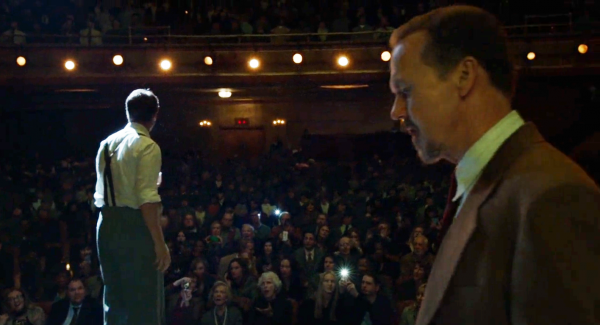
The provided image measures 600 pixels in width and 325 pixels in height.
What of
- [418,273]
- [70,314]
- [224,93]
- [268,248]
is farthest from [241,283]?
[224,93]

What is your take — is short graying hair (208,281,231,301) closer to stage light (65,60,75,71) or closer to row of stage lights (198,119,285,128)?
stage light (65,60,75,71)

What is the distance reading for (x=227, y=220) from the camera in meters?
7.12

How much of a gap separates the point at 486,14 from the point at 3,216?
25.8ft

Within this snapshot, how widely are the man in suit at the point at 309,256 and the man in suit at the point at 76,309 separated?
72.6 inches

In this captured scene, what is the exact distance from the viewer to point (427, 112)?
84 centimetres

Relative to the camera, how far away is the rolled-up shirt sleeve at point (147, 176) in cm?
240

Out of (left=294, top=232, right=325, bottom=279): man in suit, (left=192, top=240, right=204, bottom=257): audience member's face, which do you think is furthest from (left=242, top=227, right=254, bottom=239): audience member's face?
(left=294, top=232, right=325, bottom=279): man in suit

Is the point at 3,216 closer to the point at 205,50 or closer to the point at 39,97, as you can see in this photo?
the point at 205,50

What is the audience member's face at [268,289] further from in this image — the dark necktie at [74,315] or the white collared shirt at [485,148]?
the white collared shirt at [485,148]

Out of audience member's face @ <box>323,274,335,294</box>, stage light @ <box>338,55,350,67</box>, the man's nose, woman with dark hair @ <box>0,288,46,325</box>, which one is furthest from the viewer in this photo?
stage light @ <box>338,55,350,67</box>

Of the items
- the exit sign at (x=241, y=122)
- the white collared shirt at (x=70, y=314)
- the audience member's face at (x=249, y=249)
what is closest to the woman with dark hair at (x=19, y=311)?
the white collared shirt at (x=70, y=314)

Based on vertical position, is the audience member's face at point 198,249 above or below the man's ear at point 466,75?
above

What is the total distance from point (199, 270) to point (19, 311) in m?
1.48

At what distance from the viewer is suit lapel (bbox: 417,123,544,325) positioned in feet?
2.43
